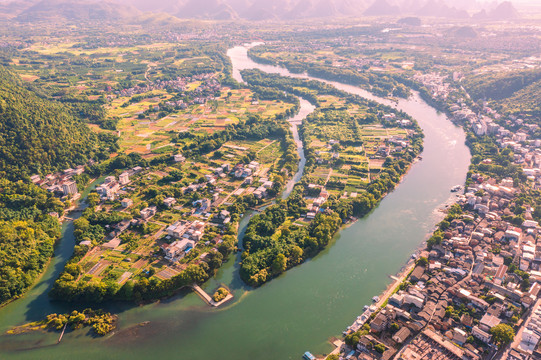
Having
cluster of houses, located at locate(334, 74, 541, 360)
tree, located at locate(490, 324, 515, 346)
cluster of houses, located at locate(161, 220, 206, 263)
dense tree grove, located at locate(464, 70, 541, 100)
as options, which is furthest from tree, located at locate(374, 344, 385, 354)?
dense tree grove, located at locate(464, 70, 541, 100)

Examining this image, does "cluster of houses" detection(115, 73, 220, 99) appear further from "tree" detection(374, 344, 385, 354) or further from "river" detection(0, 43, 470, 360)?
"tree" detection(374, 344, 385, 354)

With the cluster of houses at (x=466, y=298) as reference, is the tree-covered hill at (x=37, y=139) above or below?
above

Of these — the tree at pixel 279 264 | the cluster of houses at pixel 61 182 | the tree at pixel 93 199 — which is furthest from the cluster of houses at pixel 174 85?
the tree at pixel 279 264

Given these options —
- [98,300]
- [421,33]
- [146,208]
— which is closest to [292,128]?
[146,208]

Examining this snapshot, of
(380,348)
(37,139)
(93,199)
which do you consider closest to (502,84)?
(380,348)

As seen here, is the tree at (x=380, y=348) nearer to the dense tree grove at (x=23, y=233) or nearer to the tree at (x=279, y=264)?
the tree at (x=279, y=264)

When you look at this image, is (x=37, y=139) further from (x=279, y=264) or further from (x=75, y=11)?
(x=75, y=11)
